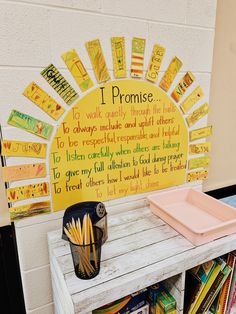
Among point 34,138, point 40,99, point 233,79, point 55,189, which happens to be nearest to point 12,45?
point 40,99

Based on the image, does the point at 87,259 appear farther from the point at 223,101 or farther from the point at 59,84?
the point at 223,101

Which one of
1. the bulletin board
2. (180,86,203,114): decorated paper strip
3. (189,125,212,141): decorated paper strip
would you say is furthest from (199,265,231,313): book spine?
(180,86,203,114): decorated paper strip

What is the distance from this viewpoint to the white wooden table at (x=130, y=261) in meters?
0.67

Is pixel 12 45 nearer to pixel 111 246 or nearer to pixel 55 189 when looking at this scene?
pixel 55 189

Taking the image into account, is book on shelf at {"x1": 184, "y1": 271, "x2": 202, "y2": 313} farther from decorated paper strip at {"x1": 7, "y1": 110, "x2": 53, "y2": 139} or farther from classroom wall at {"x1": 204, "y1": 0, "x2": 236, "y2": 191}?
decorated paper strip at {"x1": 7, "y1": 110, "x2": 53, "y2": 139}

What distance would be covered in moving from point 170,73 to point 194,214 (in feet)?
1.99

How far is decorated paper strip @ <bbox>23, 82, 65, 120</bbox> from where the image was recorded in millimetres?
810

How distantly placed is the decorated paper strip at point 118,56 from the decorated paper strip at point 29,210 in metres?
0.56

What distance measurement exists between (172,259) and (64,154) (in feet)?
1.67

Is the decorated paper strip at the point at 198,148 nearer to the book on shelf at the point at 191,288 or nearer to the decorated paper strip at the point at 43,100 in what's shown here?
the book on shelf at the point at 191,288

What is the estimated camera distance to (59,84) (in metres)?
0.85

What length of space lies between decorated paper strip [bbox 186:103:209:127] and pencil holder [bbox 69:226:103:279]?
703mm

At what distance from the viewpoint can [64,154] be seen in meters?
0.90

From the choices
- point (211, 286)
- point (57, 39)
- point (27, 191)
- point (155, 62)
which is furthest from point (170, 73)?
point (211, 286)
